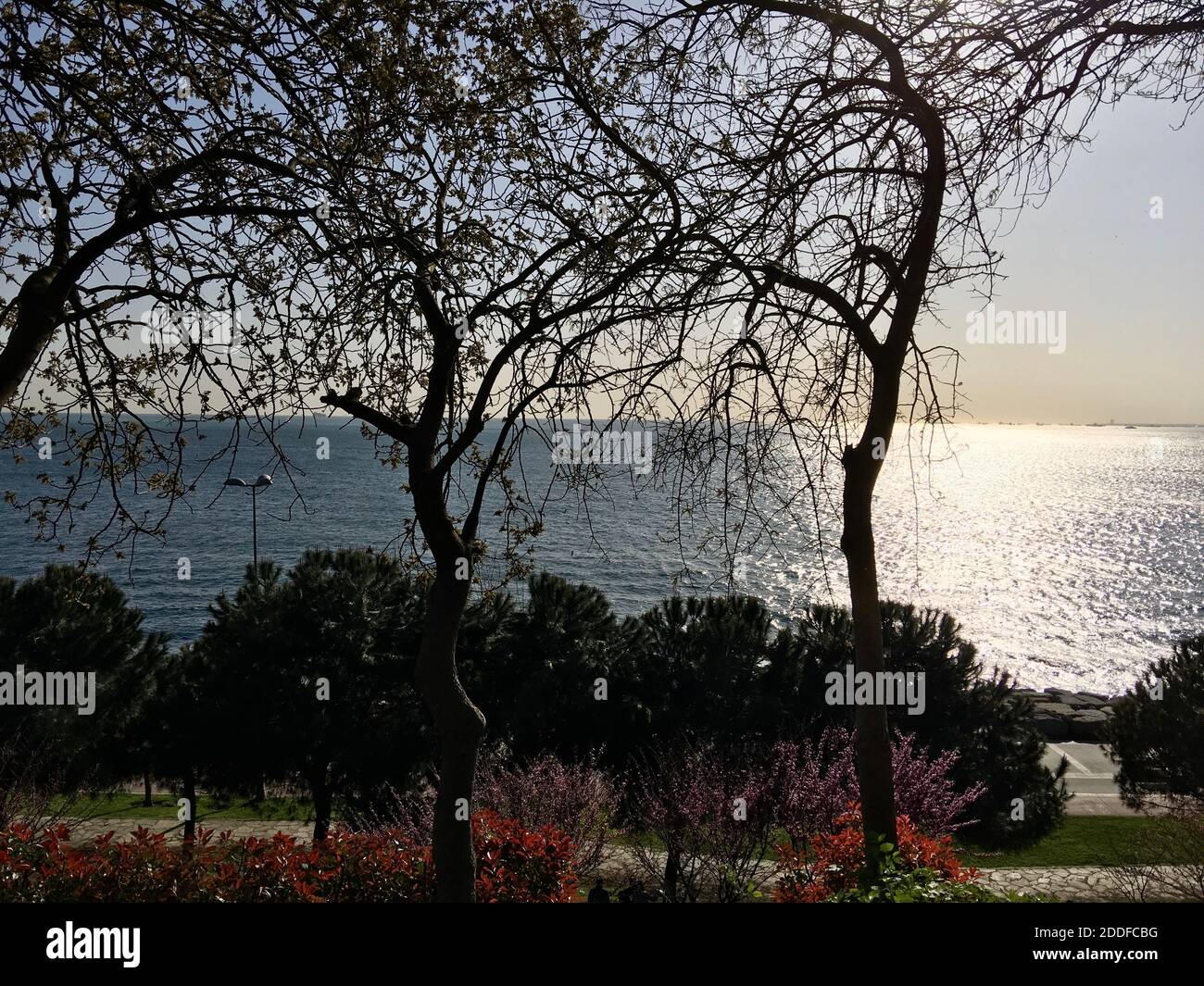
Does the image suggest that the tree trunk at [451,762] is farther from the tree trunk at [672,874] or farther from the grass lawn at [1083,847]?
the grass lawn at [1083,847]

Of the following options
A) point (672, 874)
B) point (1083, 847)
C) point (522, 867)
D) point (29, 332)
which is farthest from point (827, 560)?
point (29, 332)

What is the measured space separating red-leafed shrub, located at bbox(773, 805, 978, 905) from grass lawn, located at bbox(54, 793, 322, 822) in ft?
63.5

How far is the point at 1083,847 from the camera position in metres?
21.7

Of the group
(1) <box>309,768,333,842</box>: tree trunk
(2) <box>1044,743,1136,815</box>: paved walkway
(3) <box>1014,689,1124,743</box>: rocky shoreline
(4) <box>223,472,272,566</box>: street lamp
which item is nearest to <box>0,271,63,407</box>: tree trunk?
(4) <box>223,472,272,566</box>: street lamp

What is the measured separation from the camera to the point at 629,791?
17953 millimetres

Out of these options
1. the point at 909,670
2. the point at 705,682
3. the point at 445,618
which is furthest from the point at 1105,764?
the point at 445,618

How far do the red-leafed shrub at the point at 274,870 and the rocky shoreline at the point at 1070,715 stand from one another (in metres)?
35.4

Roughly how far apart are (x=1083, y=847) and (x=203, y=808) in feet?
89.4

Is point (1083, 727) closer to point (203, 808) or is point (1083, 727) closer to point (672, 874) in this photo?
point (672, 874)

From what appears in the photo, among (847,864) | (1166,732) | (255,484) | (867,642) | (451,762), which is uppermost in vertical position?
(255,484)

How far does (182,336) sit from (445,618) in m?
2.46

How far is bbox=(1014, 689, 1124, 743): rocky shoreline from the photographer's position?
38.1 meters

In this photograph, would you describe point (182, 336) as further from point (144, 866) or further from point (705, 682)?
point (705, 682)

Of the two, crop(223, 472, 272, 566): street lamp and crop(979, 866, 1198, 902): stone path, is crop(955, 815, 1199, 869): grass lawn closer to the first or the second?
crop(979, 866, 1198, 902): stone path
